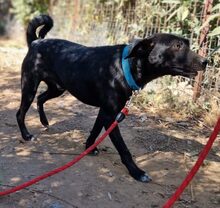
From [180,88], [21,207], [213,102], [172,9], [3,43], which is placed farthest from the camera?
[3,43]

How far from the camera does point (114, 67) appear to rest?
3.75 metres

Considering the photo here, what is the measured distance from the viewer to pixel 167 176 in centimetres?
394

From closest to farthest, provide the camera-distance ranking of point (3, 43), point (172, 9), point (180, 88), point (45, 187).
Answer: point (45, 187) → point (180, 88) → point (172, 9) → point (3, 43)

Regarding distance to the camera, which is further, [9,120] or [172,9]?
[172,9]

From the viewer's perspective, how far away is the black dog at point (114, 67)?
3.63 metres

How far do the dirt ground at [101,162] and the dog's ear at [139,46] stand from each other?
110cm

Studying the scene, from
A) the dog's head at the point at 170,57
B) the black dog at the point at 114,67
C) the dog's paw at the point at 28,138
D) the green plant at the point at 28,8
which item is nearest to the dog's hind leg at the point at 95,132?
the black dog at the point at 114,67

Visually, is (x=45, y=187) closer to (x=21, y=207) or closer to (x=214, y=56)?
(x=21, y=207)

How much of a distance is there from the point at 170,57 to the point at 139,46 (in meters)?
0.30

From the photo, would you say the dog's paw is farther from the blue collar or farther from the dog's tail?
the blue collar

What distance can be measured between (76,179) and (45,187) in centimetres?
30

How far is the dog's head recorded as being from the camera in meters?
3.62

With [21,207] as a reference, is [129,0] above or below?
above

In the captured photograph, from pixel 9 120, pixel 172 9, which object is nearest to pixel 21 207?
pixel 9 120
